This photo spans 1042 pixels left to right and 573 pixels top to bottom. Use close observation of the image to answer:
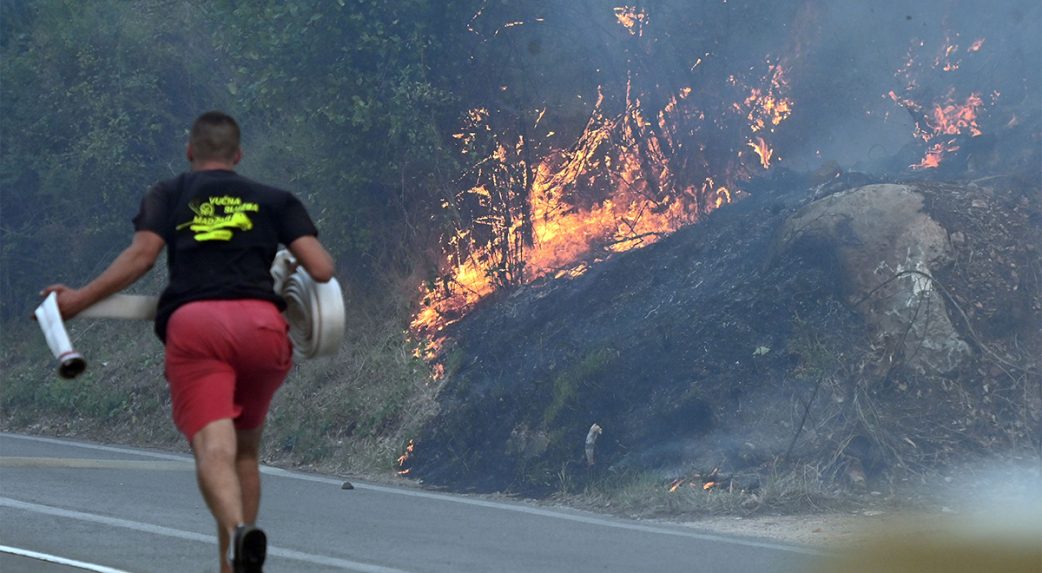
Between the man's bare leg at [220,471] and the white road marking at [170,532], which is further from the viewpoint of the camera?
the white road marking at [170,532]

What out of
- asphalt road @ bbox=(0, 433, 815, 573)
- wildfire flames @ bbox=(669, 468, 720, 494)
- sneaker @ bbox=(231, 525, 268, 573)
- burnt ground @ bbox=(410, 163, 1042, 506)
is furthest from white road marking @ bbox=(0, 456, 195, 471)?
sneaker @ bbox=(231, 525, 268, 573)

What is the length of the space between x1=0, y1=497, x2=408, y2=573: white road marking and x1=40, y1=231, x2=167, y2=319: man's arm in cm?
286

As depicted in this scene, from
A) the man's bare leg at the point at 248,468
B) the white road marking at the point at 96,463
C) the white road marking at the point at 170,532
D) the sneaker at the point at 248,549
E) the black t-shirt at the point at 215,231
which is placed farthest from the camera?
the white road marking at the point at 96,463

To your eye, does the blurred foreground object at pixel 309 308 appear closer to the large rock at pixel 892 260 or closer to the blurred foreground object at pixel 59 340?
the blurred foreground object at pixel 59 340

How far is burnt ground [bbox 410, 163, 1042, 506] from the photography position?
11281 mm

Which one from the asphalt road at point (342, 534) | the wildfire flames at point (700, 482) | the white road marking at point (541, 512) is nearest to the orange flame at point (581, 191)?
the white road marking at point (541, 512)

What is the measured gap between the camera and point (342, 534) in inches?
347

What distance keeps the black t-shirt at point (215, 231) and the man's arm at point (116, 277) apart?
6cm

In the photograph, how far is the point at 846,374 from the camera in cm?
1191

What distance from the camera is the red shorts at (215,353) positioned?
5.02 metres

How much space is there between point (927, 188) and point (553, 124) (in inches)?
199

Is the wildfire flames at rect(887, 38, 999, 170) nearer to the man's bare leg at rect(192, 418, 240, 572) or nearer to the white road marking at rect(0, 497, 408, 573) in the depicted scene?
the white road marking at rect(0, 497, 408, 573)

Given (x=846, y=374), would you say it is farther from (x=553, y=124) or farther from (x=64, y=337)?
(x=64, y=337)

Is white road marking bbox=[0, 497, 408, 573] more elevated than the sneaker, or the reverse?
the sneaker
